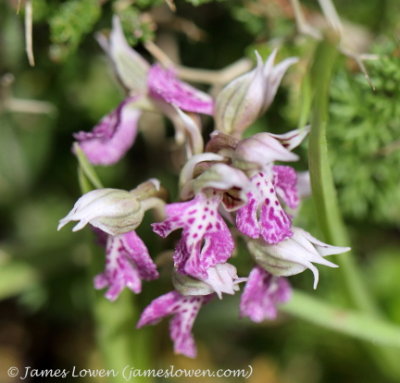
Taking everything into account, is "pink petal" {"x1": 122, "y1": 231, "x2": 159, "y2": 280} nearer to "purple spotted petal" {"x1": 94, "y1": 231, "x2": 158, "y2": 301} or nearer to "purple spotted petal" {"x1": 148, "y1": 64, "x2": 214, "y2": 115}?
"purple spotted petal" {"x1": 94, "y1": 231, "x2": 158, "y2": 301}

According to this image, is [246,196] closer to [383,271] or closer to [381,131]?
[381,131]

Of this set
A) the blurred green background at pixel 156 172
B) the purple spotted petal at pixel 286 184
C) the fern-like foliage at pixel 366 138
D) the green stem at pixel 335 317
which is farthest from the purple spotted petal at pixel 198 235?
the fern-like foliage at pixel 366 138

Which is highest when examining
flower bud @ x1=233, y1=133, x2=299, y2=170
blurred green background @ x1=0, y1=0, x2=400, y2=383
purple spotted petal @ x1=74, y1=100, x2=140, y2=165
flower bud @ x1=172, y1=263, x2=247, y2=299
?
flower bud @ x1=233, y1=133, x2=299, y2=170

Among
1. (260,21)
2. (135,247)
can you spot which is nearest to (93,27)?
(260,21)

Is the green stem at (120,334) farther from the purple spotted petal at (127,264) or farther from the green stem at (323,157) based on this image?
the green stem at (323,157)

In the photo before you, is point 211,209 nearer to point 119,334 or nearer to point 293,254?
point 293,254

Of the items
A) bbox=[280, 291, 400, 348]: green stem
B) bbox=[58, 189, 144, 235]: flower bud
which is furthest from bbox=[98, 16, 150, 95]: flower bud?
bbox=[280, 291, 400, 348]: green stem

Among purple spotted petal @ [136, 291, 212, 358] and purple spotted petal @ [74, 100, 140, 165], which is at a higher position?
purple spotted petal @ [74, 100, 140, 165]
